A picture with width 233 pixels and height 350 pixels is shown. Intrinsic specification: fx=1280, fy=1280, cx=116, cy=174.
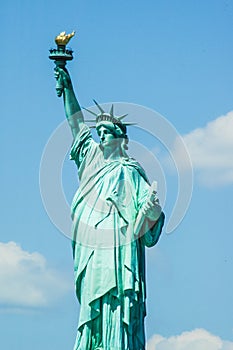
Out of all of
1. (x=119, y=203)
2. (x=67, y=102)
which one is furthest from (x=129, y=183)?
(x=67, y=102)

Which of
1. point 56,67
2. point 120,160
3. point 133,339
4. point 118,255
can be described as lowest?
point 133,339

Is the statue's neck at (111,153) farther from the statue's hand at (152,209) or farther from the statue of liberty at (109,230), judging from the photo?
the statue's hand at (152,209)

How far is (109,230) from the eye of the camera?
22.9 m

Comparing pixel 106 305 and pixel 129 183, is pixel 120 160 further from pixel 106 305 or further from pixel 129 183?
pixel 106 305

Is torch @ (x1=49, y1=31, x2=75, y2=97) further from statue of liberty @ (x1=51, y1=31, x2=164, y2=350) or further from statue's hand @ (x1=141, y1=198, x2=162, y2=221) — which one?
statue's hand @ (x1=141, y1=198, x2=162, y2=221)

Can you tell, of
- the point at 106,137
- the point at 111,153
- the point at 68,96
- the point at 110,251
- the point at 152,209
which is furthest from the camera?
the point at 68,96

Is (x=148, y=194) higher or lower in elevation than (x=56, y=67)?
lower

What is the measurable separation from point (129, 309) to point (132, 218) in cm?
170

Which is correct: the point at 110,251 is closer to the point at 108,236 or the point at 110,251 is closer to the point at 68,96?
the point at 108,236

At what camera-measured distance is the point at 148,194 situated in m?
22.7

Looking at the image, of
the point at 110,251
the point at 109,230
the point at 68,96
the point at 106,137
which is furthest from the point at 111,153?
the point at 110,251

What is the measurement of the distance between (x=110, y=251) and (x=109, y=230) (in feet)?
1.27

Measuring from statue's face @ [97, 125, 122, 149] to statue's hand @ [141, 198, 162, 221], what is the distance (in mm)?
1687

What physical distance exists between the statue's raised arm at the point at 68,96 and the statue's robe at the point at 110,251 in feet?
1.92
